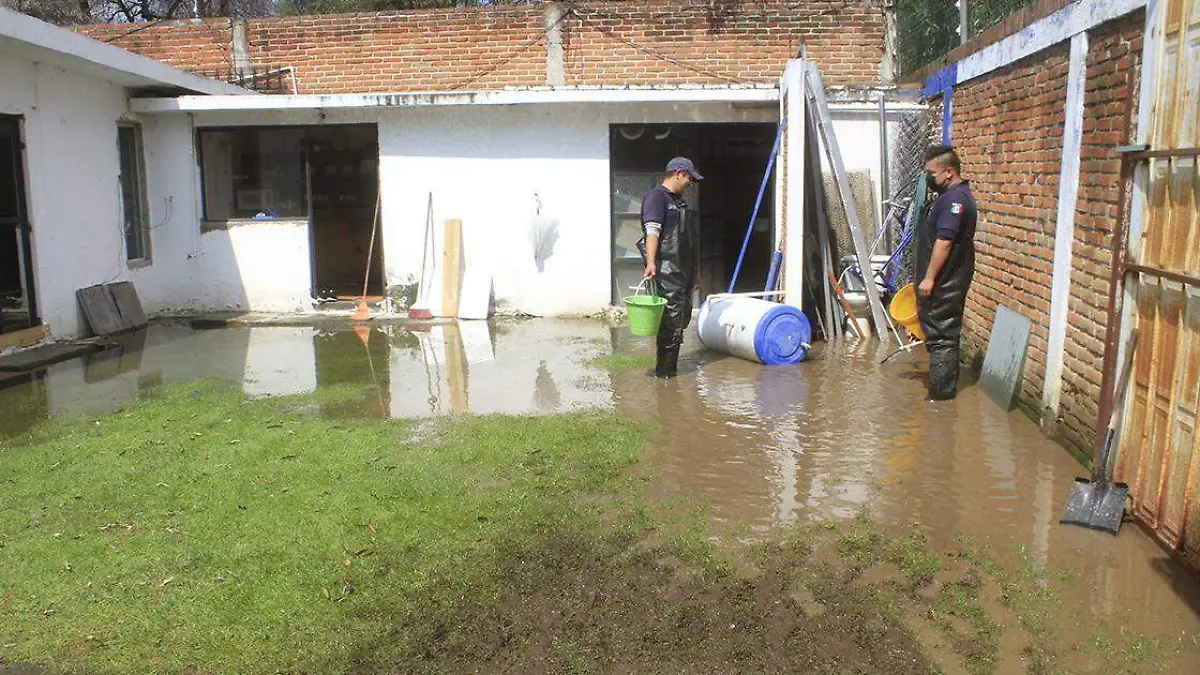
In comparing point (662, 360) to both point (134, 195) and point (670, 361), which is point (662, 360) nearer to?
point (670, 361)

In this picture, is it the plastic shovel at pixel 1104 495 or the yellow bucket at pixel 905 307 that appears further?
the yellow bucket at pixel 905 307

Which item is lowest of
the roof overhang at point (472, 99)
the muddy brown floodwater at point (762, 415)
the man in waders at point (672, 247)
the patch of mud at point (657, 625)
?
the patch of mud at point (657, 625)

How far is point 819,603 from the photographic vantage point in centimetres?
397

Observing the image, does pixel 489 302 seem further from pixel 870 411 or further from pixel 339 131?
pixel 870 411

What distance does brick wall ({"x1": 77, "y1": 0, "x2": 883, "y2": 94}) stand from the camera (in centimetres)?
1248

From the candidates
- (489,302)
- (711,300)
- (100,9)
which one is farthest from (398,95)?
(100,9)

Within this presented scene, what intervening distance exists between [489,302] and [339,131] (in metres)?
4.01

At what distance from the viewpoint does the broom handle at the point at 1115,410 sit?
4.60 m

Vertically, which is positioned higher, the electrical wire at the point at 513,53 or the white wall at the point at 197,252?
the electrical wire at the point at 513,53

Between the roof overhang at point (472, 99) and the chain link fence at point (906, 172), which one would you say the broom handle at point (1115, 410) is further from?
the roof overhang at point (472, 99)

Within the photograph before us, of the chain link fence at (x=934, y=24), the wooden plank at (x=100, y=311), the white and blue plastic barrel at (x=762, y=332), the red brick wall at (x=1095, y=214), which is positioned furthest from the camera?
the chain link fence at (x=934, y=24)

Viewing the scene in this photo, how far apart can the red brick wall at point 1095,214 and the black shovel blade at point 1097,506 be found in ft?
3.12

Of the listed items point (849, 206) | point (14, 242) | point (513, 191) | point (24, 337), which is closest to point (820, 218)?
point (849, 206)

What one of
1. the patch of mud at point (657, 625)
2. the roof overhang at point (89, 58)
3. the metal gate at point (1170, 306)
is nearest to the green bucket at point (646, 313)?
Result: the patch of mud at point (657, 625)
